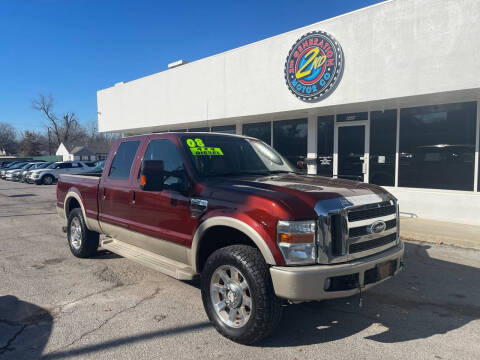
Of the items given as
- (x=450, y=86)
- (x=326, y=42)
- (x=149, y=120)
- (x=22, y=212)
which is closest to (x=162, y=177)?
(x=450, y=86)

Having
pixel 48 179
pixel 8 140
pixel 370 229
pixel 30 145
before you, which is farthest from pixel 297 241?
pixel 8 140

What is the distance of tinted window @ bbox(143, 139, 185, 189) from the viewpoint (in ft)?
12.4

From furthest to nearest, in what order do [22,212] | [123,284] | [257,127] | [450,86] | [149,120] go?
[149,120] < [257,127] < [22,212] < [450,86] < [123,284]

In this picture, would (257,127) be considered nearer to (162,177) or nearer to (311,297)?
(162,177)

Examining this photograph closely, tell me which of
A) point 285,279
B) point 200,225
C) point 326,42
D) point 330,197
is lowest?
point 285,279

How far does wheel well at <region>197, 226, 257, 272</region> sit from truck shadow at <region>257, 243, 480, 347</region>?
3.14ft

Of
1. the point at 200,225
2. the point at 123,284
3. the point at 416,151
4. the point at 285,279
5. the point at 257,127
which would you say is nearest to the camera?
the point at 285,279

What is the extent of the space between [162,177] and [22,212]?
9702mm

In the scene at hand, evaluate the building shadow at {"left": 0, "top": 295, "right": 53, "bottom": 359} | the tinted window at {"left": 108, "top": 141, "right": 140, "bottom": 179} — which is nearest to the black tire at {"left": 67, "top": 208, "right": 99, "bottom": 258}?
the tinted window at {"left": 108, "top": 141, "right": 140, "bottom": 179}

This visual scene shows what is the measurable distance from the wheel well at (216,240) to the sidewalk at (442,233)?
16.5ft

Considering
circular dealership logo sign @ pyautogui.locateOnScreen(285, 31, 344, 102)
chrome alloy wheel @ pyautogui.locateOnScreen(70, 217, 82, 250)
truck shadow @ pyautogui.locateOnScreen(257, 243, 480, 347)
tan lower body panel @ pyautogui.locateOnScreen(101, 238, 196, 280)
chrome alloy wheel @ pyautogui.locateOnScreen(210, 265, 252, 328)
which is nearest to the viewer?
chrome alloy wheel @ pyautogui.locateOnScreen(210, 265, 252, 328)

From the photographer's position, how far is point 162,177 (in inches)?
144

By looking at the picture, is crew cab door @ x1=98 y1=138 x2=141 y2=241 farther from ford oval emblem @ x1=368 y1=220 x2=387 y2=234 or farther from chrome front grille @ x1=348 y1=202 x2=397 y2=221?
ford oval emblem @ x1=368 y1=220 x2=387 y2=234

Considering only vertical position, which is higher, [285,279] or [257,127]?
[257,127]
